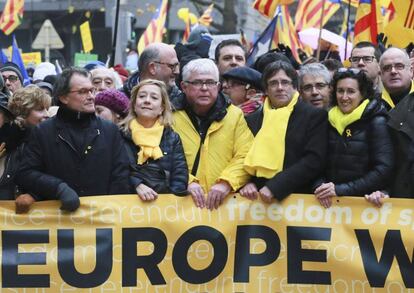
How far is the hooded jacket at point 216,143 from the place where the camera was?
5559 mm

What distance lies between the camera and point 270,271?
17.5 feet

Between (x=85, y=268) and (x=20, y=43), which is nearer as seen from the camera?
(x=85, y=268)

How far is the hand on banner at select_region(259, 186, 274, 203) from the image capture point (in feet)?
→ 17.4

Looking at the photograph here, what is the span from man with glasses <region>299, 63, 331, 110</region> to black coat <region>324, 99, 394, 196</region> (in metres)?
0.78

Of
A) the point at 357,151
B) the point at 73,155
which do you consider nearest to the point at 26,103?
the point at 73,155

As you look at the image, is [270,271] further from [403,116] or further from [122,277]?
[403,116]

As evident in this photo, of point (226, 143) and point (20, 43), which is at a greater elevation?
point (226, 143)

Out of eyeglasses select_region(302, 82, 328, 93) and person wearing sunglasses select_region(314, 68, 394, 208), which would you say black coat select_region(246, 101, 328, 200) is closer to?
person wearing sunglasses select_region(314, 68, 394, 208)

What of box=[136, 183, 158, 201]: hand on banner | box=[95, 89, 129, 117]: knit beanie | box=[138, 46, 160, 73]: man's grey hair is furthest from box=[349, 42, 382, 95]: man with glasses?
box=[136, 183, 158, 201]: hand on banner

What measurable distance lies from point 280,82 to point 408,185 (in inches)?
41.3

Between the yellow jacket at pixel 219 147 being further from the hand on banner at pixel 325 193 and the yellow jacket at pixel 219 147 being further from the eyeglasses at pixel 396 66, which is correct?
the eyeglasses at pixel 396 66

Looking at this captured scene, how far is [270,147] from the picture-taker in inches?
212

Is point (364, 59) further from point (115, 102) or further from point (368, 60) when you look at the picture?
point (115, 102)

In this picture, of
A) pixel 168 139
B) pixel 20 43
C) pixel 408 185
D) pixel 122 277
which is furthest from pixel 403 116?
pixel 20 43
